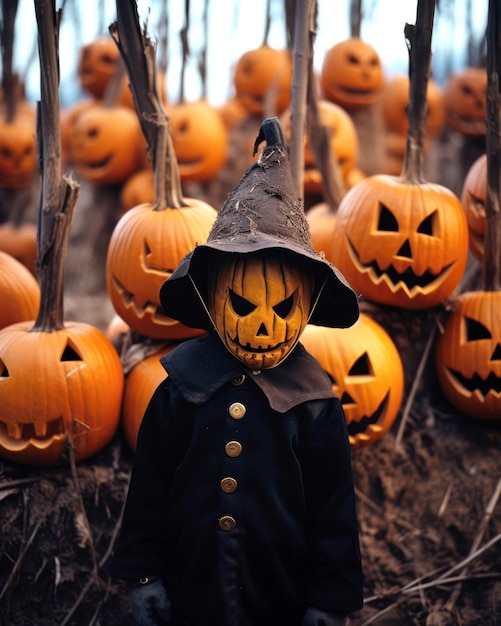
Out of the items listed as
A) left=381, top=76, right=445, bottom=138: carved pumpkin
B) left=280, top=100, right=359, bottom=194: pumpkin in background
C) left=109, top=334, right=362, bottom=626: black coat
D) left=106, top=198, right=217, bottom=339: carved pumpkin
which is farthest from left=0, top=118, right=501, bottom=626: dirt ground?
left=381, top=76, right=445, bottom=138: carved pumpkin

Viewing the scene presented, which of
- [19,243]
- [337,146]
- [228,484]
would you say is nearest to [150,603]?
[228,484]

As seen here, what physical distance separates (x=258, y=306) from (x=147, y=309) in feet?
4.07

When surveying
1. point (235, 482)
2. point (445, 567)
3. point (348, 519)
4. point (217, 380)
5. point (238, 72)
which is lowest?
point (445, 567)

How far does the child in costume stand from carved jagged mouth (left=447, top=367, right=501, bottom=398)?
1402mm

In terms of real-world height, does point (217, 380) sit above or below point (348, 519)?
above

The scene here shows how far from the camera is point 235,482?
203cm

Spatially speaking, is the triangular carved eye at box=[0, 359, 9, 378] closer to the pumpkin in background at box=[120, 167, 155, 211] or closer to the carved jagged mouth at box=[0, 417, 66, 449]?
the carved jagged mouth at box=[0, 417, 66, 449]

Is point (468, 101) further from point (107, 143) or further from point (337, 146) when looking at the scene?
point (107, 143)

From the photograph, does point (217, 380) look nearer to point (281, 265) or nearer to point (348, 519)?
point (281, 265)

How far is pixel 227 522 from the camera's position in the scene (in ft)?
6.68

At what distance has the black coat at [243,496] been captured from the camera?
2045 millimetres

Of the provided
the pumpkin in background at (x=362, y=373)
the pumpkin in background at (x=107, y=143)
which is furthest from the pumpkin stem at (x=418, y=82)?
the pumpkin in background at (x=107, y=143)

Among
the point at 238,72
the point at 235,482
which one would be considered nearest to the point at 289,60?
the point at 238,72

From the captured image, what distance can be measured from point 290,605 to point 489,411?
5.41 feet
